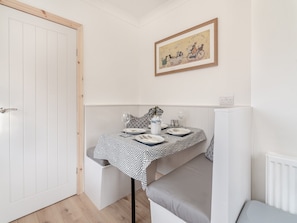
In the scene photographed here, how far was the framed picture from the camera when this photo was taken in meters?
1.64

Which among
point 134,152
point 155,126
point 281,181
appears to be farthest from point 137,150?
point 281,181

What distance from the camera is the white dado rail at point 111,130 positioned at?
1.57 m

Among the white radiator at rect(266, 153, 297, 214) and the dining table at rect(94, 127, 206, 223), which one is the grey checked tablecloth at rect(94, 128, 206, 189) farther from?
the white radiator at rect(266, 153, 297, 214)

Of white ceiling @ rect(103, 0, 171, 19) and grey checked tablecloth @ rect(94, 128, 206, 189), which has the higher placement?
white ceiling @ rect(103, 0, 171, 19)

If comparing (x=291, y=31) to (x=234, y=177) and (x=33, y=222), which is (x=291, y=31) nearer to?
(x=234, y=177)

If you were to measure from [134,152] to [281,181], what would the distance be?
1012 millimetres

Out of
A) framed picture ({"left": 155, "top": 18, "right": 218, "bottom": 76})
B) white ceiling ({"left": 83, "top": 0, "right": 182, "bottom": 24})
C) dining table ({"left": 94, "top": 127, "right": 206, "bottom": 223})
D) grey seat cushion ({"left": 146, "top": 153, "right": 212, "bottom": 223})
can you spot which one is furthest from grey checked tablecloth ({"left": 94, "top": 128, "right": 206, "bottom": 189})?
white ceiling ({"left": 83, "top": 0, "right": 182, "bottom": 24})

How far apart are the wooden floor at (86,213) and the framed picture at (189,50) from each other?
1.70 m

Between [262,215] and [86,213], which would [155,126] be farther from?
[86,213]

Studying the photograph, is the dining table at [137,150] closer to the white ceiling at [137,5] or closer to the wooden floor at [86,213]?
the wooden floor at [86,213]

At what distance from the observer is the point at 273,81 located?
1.11 metres

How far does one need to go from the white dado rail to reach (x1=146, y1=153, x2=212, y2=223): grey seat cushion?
621 mm

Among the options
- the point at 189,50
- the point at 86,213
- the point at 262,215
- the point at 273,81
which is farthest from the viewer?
the point at 189,50

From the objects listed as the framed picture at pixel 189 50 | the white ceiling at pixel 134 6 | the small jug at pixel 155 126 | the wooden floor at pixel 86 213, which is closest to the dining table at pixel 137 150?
the small jug at pixel 155 126
